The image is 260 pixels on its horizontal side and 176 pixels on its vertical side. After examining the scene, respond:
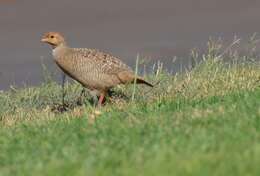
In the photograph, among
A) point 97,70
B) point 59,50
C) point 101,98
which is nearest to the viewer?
point 97,70

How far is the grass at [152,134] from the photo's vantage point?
17.5 ft

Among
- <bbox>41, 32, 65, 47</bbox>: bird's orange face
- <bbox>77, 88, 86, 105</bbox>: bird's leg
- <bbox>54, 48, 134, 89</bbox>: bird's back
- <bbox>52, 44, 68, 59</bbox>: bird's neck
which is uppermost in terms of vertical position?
<bbox>41, 32, 65, 47</bbox>: bird's orange face

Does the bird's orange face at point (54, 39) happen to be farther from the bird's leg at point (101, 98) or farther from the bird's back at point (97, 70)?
the bird's leg at point (101, 98)

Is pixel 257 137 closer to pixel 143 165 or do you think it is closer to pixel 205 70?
pixel 143 165

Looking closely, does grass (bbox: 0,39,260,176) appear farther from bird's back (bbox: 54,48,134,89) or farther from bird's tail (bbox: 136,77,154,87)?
bird's back (bbox: 54,48,134,89)

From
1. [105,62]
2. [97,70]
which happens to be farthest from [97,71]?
[105,62]

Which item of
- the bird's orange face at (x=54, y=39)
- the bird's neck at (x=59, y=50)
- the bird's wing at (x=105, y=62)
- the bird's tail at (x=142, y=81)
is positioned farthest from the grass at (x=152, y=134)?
the bird's orange face at (x=54, y=39)

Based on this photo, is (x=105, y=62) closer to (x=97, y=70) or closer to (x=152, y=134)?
(x=97, y=70)

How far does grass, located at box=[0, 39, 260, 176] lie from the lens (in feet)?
17.5

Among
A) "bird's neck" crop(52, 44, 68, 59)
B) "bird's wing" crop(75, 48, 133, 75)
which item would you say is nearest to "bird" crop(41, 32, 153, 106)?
"bird's wing" crop(75, 48, 133, 75)

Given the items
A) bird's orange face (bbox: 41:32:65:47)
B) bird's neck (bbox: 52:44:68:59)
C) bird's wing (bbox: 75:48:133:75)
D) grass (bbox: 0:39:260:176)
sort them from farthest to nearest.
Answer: bird's orange face (bbox: 41:32:65:47)
bird's neck (bbox: 52:44:68:59)
bird's wing (bbox: 75:48:133:75)
grass (bbox: 0:39:260:176)

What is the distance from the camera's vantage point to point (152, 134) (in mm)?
6461

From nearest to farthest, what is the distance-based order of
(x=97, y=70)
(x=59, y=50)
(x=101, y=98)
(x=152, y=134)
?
1. (x=152, y=134)
2. (x=97, y=70)
3. (x=101, y=98)
4. (x=59, y=50)

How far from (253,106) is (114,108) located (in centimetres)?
199
